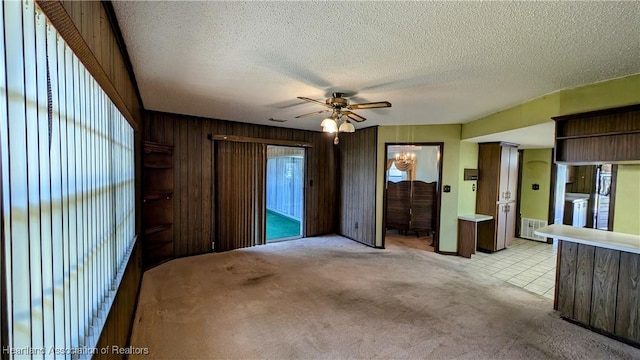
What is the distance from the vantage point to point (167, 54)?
2045mm

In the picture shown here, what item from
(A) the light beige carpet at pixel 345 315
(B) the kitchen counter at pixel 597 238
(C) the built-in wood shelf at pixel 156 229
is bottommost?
(A) the light beige carpet at pixel 345 315

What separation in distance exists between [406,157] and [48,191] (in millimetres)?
7476

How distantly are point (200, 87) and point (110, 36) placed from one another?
4.16 feet

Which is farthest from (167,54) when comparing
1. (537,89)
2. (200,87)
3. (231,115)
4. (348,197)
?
(348,197)

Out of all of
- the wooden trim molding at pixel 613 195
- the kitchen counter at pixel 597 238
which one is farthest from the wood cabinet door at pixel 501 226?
the kitchen counter at pixel 597 238

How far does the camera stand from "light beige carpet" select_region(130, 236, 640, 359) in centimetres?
216

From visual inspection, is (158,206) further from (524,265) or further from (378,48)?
(524,265)

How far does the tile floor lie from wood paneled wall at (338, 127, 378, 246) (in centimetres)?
183

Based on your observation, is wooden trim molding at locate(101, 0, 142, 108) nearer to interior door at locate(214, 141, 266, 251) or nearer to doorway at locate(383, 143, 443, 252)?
interior door at locate(214, 141, 266, 251)

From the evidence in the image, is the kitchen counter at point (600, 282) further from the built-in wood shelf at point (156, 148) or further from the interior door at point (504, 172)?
the built-in wood shelf at point (156, 148)

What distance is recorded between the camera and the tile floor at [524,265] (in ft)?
11.7

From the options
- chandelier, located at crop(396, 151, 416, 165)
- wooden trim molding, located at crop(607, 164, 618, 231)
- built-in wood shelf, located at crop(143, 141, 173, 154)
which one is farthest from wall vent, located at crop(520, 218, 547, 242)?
built-in wood shelf, located at crop(143, 141, 173, 154)

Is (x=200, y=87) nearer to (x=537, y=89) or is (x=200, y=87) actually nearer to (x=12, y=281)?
(x=12, y=281)

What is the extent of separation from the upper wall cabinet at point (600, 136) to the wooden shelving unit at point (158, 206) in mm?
4936
